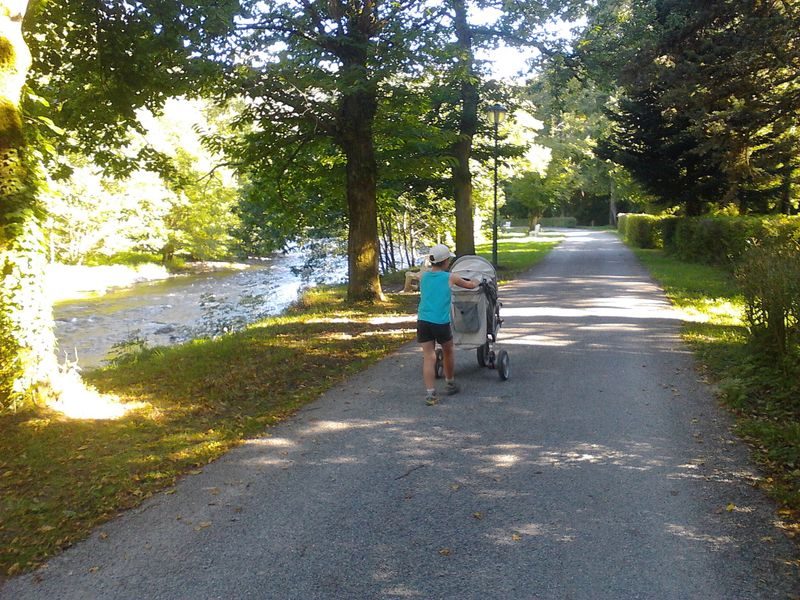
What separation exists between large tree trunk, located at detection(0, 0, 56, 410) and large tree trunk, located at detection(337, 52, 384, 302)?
7.94m

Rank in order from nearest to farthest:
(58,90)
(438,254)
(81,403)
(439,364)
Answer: (81,403) < (438,254) < (439,364) < (58,90)

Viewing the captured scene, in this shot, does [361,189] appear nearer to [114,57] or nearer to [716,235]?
[114,57]

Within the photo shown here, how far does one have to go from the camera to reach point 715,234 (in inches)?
917

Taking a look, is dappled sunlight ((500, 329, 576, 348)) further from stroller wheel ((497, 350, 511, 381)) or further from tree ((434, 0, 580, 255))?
tree ((434, 0, 580, 255))

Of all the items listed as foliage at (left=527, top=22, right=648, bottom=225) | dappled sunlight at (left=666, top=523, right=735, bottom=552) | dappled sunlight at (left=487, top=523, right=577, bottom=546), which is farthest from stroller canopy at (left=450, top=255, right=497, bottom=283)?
foliage at (left=527, top=22, right=648, bottom=225)

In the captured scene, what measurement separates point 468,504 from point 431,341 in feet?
9.46

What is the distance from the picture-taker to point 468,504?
15.7 ft

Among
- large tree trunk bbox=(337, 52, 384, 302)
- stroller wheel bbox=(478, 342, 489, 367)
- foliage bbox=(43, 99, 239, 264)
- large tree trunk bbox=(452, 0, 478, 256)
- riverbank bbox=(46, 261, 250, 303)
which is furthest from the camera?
foliage bbox=(43, 99, 239, 264)

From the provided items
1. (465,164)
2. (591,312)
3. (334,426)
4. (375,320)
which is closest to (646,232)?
(465,164)

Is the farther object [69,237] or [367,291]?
[69,237]

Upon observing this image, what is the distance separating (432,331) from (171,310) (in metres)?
17.2

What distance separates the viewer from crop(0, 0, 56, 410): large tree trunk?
652 cm

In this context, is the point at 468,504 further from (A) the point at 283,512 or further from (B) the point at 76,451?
(B) the point at 76,451

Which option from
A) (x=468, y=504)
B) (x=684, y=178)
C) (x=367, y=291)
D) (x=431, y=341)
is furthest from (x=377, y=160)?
(x=684, y=178)
